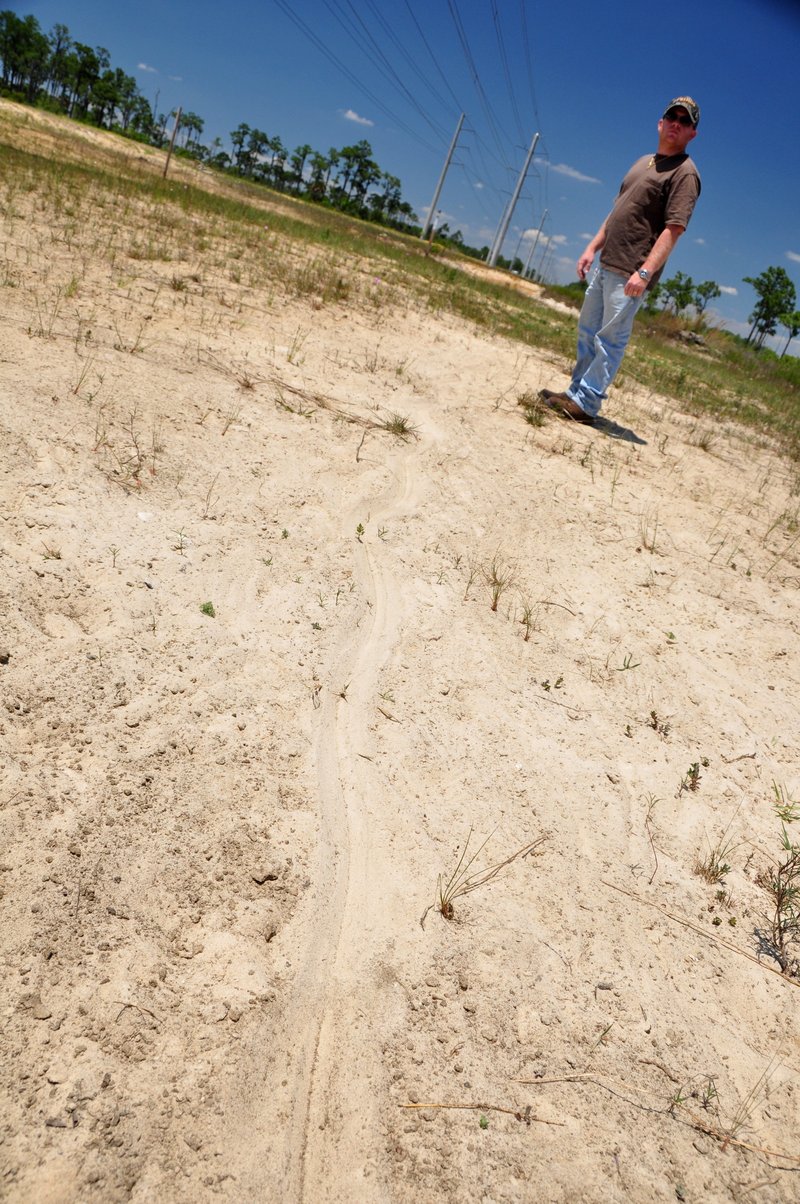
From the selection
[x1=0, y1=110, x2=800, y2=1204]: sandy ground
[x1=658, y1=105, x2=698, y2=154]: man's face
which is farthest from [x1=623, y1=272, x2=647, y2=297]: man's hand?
[x1=0, y1=110, x2=800, y2=1204]: sandy ground

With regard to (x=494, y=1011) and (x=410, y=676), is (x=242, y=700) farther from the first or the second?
(x=494, y=1011)

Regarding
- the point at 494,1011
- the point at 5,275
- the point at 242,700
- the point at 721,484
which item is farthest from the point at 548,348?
the point at 494,1011

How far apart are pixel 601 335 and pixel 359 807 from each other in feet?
14.6

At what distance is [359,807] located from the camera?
2.28m

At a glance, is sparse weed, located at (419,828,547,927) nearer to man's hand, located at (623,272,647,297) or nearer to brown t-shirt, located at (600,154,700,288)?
man's hand, located at (623,272,647,297)

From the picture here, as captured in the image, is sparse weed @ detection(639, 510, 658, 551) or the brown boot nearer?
sparse weed @ detection(639, 510, 658, 551)

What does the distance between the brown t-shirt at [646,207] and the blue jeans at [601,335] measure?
15 cm

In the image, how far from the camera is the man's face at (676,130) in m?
4.70

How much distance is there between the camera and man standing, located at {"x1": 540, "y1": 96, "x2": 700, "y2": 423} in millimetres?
4785

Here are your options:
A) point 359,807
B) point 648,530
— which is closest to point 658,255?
point 648,530

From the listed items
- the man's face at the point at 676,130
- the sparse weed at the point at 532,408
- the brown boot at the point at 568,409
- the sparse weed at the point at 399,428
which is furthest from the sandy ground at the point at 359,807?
the man's face at the point at 676,130

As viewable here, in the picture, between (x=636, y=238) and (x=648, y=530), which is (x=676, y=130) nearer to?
(x=636, y=238)

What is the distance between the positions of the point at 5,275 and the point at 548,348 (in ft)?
20.9

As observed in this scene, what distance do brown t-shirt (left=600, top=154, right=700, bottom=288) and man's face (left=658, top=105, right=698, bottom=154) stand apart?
85mm
